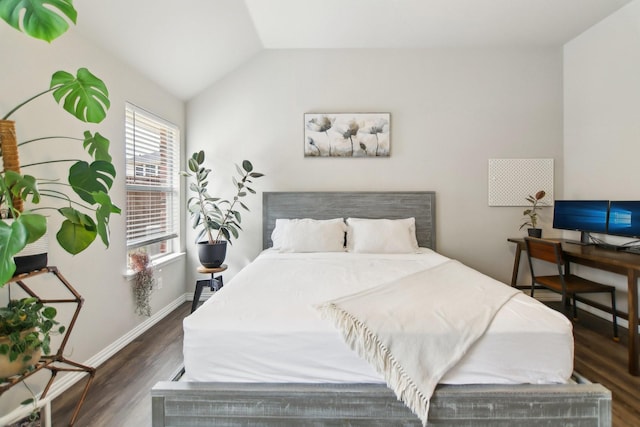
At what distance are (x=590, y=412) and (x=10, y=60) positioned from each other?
3.24 meters

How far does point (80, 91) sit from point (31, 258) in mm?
822

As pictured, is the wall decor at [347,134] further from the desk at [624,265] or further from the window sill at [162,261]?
the desk at [624,265]

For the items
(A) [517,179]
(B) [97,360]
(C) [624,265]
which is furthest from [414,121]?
(B) [97,360]

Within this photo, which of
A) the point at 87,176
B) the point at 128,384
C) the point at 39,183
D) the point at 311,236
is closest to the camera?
the point at 87,176

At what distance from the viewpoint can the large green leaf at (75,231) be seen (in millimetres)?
1275

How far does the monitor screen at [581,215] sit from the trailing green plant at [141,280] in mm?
4041

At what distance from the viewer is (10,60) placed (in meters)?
1.62

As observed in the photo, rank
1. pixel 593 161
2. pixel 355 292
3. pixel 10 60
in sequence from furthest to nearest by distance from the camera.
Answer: pixel 593 161, pixel 355 292, pixel 10 60

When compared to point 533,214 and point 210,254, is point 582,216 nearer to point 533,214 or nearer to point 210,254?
point 533,214

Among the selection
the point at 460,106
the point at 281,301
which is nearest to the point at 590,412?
the point at 281,301

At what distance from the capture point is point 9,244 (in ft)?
3.22

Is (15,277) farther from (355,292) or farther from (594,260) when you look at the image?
(594,260)

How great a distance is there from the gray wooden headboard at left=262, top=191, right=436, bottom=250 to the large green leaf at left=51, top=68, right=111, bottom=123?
210 centimetres

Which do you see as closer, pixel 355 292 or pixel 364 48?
pixel 355 292
